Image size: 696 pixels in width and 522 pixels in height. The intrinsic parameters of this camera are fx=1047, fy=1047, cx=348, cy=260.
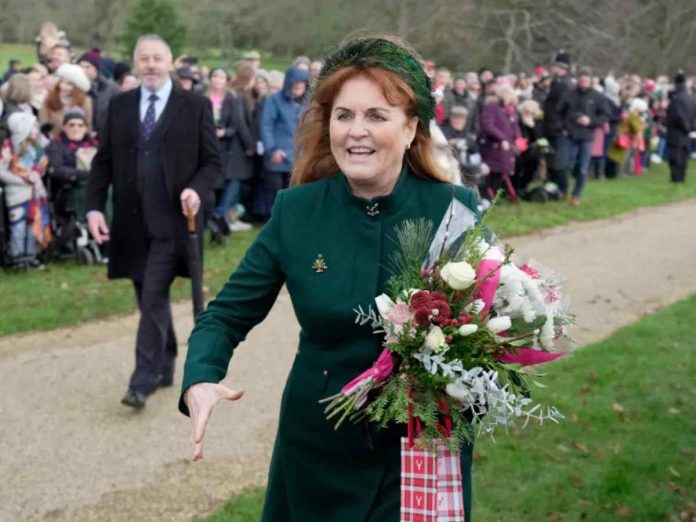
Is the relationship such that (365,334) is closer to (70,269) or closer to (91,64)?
(70,269)

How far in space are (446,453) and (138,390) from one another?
3.82 m

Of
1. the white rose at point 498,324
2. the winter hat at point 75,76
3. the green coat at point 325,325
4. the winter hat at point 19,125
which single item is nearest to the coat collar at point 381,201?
the green coat at point 325,325

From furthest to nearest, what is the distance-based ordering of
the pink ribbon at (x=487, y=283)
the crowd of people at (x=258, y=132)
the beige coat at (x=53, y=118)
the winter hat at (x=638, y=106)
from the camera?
the winter hat at (x=638, y=106)
the beige coat at (x=53, y=118)
the crowd of people at (x=258, y=132)
the pink ribbon at (x=487, y=283)

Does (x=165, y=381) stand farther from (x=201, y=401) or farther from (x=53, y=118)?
(x=53, y=118)

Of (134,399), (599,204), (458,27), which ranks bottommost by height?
(599,204)

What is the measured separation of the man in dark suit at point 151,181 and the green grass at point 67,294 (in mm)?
2076

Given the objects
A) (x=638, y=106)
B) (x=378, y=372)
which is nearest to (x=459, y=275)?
(x=378, y=372)

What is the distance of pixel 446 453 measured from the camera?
305 centimetres

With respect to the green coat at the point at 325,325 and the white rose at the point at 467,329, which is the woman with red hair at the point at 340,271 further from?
the white rose at the point at 467,329

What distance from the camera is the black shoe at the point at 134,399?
6.49m

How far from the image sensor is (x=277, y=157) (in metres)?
12.9

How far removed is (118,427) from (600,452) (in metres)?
2.88

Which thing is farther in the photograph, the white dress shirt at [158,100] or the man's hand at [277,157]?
the man's hand at [277,157]

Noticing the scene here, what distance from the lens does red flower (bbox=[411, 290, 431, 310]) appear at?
280 cm
